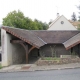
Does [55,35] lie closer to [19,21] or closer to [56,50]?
[56,50]

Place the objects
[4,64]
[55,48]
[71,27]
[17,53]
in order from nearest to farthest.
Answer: [4,64] < [17,53] < [55,48] < [71,27]

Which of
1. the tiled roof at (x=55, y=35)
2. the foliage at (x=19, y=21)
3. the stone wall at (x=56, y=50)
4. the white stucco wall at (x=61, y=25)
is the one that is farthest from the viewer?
the foliage at (x=19, y=21)

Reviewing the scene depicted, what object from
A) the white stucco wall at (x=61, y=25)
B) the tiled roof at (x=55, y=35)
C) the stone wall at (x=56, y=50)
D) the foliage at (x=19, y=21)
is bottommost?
the stone wall at (x=56, y=50)

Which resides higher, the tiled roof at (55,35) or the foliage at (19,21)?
the foliage at (19,21)

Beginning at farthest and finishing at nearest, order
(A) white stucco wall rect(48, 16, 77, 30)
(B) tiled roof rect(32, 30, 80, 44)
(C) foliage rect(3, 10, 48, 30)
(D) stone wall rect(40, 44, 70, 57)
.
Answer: (C) foliage rect(3, 10, 48, 30), (A) white stucco wall rect(48, 16, 77, 30), (D) stone wall rect(40, 44, 70, 57), (B) tiled roof rect(32, 30, 80, 44)

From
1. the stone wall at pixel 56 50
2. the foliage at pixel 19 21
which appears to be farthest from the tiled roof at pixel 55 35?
the foliage at pixel 19 21

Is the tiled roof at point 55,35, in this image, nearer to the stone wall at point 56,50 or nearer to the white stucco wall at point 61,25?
the stone wall at point 56,50

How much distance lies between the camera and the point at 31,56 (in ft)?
79.7

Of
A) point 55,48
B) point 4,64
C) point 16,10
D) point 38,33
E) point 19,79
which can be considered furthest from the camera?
point 16,10

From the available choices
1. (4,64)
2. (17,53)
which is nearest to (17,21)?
(17,53)

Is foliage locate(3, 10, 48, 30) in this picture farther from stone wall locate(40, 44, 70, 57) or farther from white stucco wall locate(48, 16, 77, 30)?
stone wall locate(40, 44, 70, 57)

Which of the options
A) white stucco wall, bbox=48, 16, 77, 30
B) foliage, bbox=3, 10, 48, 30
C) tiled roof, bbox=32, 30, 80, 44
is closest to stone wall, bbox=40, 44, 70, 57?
tiled roof, bbox=32, 30, 80, 44

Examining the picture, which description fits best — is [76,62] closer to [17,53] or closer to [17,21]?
[17,53]

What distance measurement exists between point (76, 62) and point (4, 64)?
7.18m
